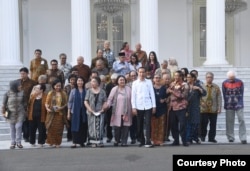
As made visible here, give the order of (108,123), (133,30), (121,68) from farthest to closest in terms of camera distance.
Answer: (133,30) < (121,68) < (108,123)

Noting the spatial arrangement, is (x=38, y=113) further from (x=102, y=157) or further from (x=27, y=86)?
(x=102, y=157)

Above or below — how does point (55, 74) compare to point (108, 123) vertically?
above

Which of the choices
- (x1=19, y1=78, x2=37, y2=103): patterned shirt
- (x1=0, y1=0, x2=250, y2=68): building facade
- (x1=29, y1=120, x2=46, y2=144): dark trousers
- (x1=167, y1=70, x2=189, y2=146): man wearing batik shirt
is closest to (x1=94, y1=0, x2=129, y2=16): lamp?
(x1=0, y1=0, x2=250, y2=68): building facade

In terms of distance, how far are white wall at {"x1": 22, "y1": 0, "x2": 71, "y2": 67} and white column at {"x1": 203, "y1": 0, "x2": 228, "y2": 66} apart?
6804 mm

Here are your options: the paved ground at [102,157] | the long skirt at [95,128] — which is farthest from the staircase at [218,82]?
the long skirt at [95,128]

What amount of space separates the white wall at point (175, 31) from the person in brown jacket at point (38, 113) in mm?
12216

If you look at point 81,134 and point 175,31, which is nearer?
point 81,134

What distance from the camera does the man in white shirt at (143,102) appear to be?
41.5 ft

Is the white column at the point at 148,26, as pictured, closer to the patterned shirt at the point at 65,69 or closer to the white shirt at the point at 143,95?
the patterned shirt at the point at 65,69

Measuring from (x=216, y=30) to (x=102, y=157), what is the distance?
35.1ft

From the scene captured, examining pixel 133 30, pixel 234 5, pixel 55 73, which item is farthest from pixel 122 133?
pixel 234 5

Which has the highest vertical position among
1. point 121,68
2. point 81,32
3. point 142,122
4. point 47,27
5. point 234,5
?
point 234,5

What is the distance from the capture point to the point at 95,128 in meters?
12.8

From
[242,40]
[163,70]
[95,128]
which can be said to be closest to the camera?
[95,128]
